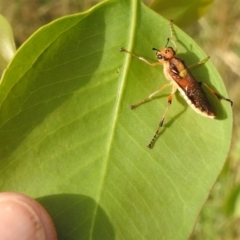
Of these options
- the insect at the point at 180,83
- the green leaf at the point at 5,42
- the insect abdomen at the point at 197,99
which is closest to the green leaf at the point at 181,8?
the insect at the point at 180,83

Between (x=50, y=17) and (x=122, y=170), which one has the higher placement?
(x=122, y=170)

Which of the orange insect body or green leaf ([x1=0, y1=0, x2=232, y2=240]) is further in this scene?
the orange insect body

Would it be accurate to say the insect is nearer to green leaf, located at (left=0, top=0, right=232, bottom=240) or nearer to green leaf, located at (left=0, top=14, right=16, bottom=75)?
green leaf, located at (left=0, top=0, right=232, bottom=240)

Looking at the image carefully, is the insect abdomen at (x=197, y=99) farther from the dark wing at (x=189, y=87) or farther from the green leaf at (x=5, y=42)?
the green leaf at (x=5, y=42)

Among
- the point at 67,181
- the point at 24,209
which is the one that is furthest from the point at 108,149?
the point at 24,209

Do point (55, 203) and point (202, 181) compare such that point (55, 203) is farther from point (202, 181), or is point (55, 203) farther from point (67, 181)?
point (202, 181)

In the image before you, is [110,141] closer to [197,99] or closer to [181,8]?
[197,99]

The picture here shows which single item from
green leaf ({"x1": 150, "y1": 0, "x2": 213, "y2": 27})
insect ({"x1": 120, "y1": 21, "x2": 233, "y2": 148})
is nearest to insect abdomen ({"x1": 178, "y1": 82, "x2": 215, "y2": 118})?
insect ({"x1": 120, "y1": 21, "x2": 233, "y2": 148})
